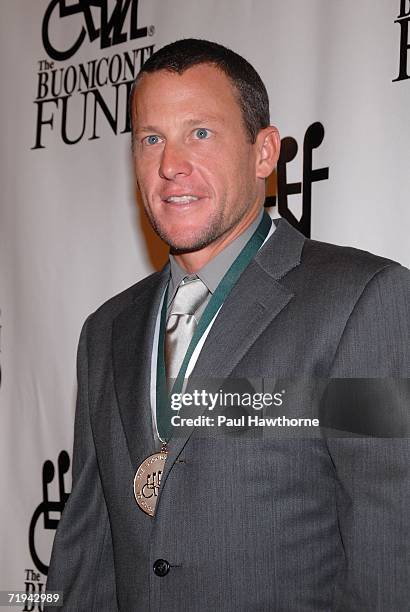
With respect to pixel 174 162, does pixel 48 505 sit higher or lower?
lower

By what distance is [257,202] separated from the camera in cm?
155

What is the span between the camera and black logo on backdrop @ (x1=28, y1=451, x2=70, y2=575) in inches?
97.0

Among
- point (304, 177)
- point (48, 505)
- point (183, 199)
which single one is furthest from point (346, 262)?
point (48, 505)

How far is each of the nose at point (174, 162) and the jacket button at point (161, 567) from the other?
639 mm

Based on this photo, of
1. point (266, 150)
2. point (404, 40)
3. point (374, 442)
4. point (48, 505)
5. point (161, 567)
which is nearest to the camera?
point (374, 442)

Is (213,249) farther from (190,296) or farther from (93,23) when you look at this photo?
(93,23)

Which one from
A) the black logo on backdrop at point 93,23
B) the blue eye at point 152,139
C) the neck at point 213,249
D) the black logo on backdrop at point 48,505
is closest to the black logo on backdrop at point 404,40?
the neck at point 213,249

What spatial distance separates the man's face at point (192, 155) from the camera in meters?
1.46

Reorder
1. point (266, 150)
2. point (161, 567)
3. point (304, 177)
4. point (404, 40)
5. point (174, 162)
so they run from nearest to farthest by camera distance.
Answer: point (161, 567) < point (174, 162) < point (266, 150) < point (404, 40) < point (304, 177)

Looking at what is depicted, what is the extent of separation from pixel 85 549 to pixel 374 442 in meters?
0.65

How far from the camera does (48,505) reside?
2494 millimetres

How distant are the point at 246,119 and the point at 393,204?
50 centimetres

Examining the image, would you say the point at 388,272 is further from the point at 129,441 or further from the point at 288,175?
the point at 288,175

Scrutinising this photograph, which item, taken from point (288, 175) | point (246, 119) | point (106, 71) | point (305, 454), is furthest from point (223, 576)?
point (106, 71)
